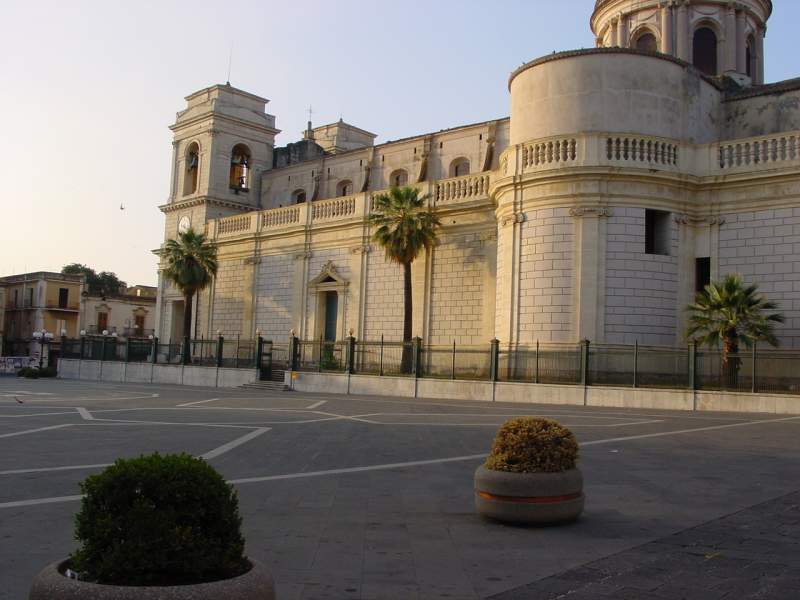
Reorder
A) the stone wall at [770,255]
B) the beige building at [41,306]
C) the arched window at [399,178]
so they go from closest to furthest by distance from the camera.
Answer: the stone wall at [770,255]
the arched window at [399,178]
the beige building at [41,306]

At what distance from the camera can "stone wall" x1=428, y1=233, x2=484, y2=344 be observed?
3666 centimetres

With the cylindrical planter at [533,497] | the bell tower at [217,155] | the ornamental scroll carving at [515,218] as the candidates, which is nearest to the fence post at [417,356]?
the ornamental scroll carving at [515,218]

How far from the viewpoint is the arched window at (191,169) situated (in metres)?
54.6

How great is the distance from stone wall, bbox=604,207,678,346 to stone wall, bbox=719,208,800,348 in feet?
7.12

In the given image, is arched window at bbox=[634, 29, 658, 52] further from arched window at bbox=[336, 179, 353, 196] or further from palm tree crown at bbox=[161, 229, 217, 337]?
palm tree crown at bbox=[161, 229, 217, 337]

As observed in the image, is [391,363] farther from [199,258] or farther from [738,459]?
[738,459]

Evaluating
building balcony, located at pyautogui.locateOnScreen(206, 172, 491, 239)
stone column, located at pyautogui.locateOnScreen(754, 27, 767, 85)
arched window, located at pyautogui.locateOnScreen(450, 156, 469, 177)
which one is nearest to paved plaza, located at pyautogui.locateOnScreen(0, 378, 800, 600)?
building balcony, located at pyautogui.locateOnScreen(206, 172, 491, 239)

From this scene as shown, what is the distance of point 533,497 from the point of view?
784 centimetres

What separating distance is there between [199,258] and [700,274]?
28.4 m

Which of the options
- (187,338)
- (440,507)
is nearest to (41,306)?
(187,338)

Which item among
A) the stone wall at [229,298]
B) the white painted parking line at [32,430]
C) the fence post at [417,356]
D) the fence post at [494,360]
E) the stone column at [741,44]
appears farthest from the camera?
the stone wall at [229,298]

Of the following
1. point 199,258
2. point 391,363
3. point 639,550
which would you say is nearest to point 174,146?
point 199,258

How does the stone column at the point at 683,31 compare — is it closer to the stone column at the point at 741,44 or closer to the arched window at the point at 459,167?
the stone column at the point at 741,44

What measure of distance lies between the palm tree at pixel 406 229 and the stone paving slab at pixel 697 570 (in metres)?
28.2
